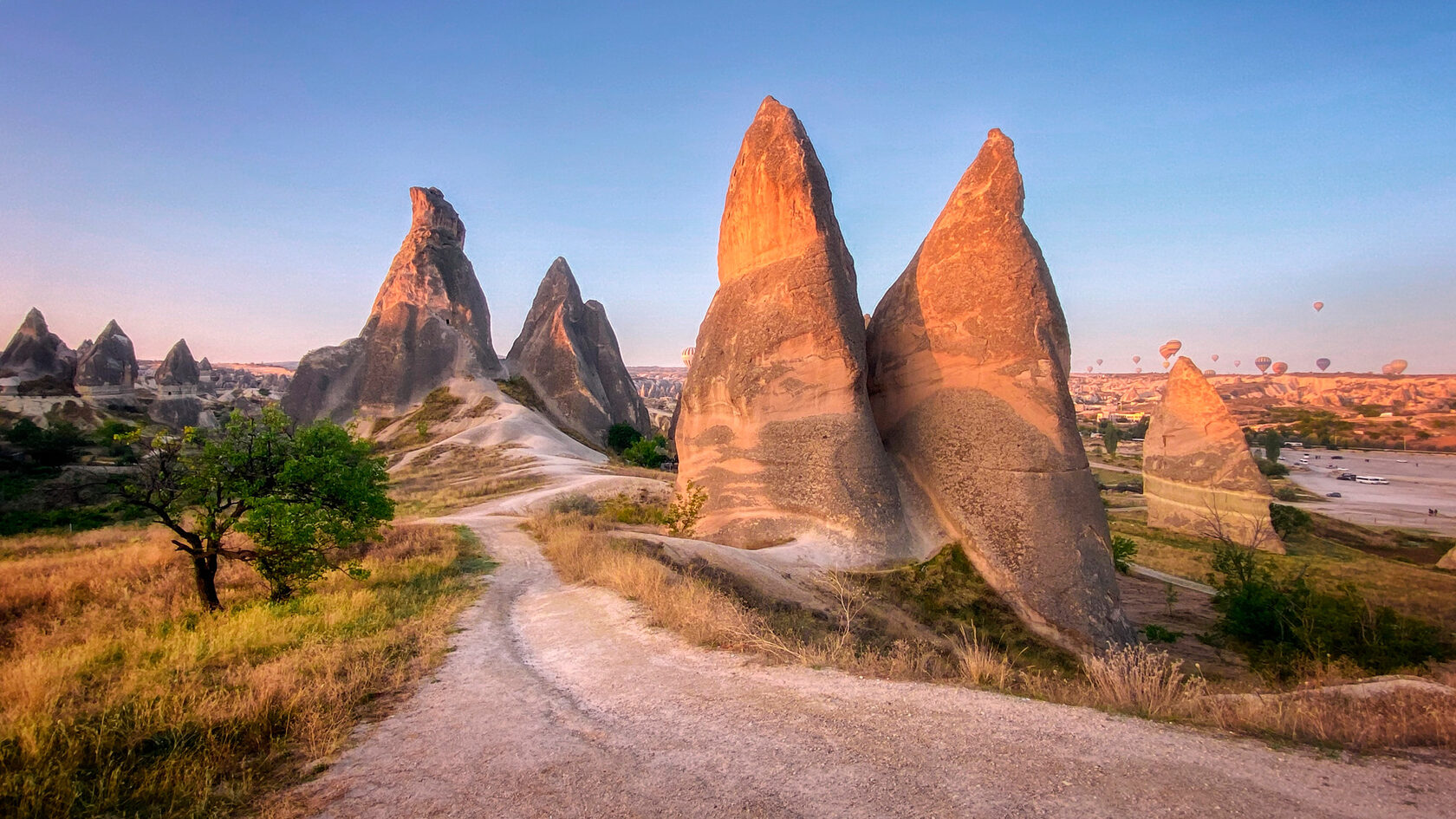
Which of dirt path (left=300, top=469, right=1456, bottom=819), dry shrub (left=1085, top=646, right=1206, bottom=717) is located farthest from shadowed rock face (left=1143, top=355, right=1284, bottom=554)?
dirt path (left=300, top=469, right=1456, bottom=819)

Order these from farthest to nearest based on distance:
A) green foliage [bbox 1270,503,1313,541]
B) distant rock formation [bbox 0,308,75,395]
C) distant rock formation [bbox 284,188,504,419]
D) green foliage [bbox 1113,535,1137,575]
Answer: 1. distant rock formation [bbox 0,308,75,395]
2. distant rock formation [bbox 284,188,504,419]
3. green foliage [bbox 1270,503,1313,541]
4. green foliage [bbox 1113,535,1137,575]

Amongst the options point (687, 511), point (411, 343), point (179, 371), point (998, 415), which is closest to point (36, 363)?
point (179, 371)

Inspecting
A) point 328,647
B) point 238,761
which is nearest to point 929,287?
point 328,647

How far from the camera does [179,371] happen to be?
173ft

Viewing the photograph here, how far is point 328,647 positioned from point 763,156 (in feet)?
35.7

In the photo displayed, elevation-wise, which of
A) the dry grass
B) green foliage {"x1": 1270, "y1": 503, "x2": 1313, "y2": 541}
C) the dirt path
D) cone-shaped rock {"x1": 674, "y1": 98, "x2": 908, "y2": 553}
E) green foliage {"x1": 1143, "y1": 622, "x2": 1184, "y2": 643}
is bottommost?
green foliage {"x1": 1270, "y1": 503, "x2": 1313, "y2": 541}

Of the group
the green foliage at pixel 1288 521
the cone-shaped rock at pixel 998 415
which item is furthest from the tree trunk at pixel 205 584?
the green foliage at pixel 1288 521

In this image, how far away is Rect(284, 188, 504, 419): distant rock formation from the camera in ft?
117

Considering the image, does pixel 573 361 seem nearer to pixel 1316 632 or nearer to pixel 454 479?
pixel 454 479

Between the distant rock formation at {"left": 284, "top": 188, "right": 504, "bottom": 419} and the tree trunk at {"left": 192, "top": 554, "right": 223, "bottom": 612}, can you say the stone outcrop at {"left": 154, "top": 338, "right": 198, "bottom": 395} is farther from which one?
the tree trunk at {"left": 192, "top": 554, "right": 223, "bottom": 612}

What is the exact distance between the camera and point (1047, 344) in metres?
10.2

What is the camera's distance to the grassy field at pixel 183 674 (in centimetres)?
348

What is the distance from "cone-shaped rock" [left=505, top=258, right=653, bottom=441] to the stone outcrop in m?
31.0

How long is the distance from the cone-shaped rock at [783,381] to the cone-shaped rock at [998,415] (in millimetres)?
930
